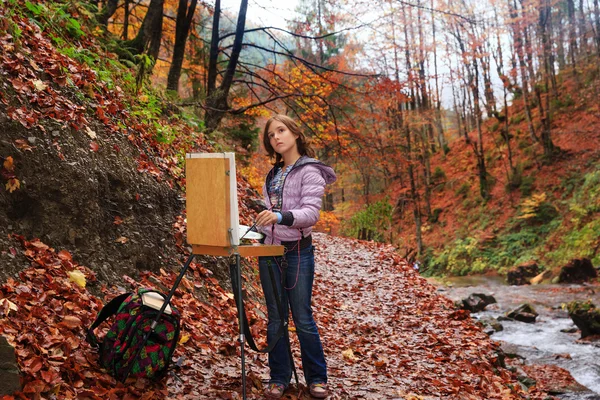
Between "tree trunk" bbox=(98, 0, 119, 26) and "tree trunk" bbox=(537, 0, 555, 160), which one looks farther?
"tree trunk" bbox=(537, 0, 555, 160)

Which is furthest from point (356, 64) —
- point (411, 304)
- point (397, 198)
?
point (411, 304)

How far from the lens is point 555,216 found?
1806 centimetres

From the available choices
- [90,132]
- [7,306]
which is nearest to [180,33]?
[90,132]

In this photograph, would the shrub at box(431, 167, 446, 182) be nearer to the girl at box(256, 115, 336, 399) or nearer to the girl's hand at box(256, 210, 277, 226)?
the girl at box(256, 115, 336, 399)

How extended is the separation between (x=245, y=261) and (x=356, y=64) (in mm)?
19087

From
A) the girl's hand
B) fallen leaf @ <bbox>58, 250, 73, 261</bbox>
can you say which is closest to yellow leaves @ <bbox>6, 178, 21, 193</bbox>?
fallen leaf @ <bbox>58, 250, 73, 261</bbox>

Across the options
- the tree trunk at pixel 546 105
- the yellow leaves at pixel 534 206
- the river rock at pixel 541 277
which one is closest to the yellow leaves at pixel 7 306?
the river rock at pixel 541 277

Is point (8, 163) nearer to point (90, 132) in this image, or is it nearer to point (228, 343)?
point (90, 132)

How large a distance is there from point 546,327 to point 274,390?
913 centimetres

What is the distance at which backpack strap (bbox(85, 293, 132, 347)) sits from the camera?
335 cm

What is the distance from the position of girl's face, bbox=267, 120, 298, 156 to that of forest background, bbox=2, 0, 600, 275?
14.6 feet

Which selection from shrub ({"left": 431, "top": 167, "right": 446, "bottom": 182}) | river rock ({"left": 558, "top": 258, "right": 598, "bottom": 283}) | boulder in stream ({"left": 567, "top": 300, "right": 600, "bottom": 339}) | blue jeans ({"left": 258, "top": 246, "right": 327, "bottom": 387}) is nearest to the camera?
blue jeans ({"left": 258, "top": 246, "right": 327, "bottom": 387})

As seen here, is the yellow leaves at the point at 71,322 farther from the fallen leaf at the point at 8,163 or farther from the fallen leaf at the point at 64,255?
the fallen leaf at the point at 8,163

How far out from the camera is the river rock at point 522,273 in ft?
51.8
